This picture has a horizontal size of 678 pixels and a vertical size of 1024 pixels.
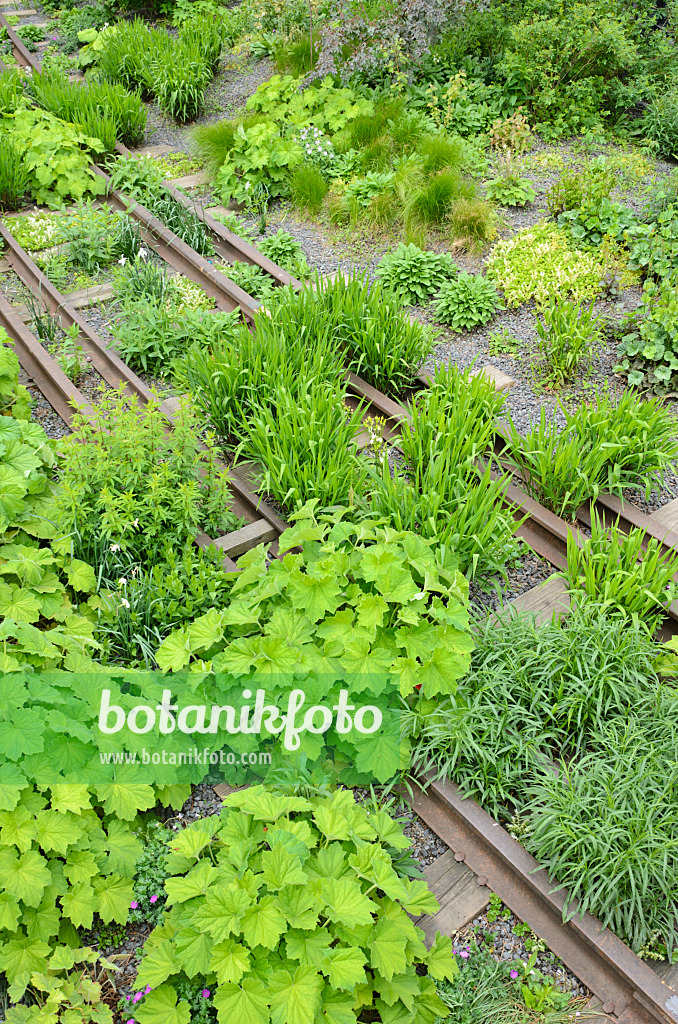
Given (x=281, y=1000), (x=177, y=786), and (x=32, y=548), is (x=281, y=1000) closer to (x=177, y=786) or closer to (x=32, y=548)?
(x=177, y=786)

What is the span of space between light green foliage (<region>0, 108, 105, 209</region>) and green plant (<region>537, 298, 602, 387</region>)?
4429 millimetres

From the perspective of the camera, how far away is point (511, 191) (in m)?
7.56

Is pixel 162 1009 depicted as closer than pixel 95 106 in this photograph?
Yes

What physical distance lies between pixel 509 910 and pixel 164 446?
2.95m

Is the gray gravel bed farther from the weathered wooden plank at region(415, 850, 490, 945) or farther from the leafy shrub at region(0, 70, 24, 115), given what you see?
the leafy shrub at region(0, 70, 24, 115)

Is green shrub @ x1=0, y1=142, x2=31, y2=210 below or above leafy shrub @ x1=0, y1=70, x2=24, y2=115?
below

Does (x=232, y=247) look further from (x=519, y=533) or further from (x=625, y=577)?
(x=625, y=577)

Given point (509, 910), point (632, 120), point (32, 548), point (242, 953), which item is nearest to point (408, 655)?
point (509, 910)

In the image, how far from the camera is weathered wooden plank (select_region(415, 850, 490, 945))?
10.9ft

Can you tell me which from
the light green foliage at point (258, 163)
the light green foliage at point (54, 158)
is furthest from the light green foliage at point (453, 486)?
the light green foliage at point (54, 158)

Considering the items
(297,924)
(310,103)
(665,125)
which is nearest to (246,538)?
(297,924)

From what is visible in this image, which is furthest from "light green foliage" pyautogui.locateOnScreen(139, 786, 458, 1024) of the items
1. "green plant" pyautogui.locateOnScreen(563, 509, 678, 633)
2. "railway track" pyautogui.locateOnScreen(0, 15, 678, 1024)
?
"green plant" pyautogui.locateOnScreen(563, 509, 678, 633)

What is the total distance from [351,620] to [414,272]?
12.2 feet

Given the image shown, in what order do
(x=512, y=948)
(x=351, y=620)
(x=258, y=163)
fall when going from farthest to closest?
1. (x=258, y=163)
2. (x=351, y=620)
3. (x=512, y=948)
